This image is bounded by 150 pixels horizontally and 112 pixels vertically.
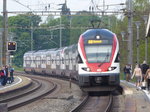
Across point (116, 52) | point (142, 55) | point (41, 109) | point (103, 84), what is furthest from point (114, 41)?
point (142, 55)

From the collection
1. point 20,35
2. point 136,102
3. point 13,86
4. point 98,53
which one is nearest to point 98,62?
point 98,53

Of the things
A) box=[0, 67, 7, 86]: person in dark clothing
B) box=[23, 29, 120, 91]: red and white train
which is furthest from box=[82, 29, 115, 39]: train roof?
box=[0, 67, 7, 86]: person in dark clothing

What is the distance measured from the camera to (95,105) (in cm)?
2170

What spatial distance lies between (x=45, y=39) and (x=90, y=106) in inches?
3151

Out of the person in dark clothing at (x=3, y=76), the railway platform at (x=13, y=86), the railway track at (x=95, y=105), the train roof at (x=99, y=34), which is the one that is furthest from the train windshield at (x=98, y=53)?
the person in dark clothing at (x=3, y=76)

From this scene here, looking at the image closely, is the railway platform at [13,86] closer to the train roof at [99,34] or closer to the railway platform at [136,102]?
the train roof at [99,34]

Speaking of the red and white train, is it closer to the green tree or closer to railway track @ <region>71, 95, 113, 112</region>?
railway track @ <region>71, 95, 113, 112</region>

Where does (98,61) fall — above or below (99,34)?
below

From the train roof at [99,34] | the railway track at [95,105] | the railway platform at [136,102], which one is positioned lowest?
the railway track at [95,105]

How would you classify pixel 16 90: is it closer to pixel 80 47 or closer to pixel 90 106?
pixel 80 47

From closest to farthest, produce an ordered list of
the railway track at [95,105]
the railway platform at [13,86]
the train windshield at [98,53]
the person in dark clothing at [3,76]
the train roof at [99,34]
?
the railway track at [95,105], the train windshield at [98,53], the train roof at [99,34], the railway platform at [13,86], the person in dark clothing at [3,76]

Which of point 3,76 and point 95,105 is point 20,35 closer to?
point 3,76

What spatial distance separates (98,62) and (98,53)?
57 cm

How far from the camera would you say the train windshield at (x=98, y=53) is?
24891 millimetres
